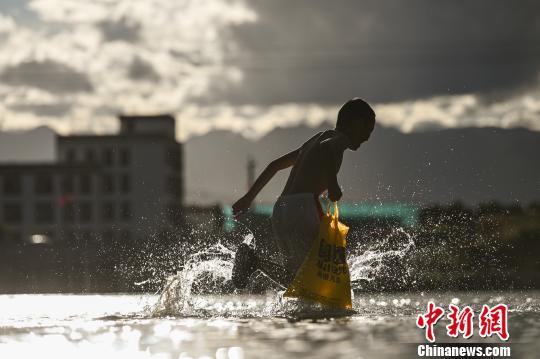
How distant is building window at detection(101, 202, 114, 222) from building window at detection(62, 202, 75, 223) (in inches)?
128

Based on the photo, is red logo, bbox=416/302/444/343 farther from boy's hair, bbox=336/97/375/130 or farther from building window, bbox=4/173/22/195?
building window, bbox=4/173/22/195

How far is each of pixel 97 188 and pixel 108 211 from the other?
9.07 ft

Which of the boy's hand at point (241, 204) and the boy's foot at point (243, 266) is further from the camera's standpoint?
the boy's hand at point (241, 204)

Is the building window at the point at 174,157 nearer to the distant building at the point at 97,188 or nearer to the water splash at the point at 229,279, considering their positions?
the distant building at the point at 97,188

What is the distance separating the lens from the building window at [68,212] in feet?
414

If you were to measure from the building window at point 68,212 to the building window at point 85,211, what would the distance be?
919 millimetres

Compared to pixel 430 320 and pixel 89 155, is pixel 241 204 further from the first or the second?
pixel 89 155

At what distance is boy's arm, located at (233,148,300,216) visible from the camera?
27.8 feet

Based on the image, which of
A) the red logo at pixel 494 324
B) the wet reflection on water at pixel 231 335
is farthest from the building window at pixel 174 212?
the red logo at pixel 494 324

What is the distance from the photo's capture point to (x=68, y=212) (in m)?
127

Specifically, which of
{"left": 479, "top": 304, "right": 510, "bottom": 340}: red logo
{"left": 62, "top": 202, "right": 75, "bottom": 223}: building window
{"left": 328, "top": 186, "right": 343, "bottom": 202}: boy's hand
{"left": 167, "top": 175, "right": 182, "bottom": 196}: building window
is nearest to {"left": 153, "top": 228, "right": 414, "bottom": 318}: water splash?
{"left": 328, "top": 186, "right": 343, "bottom": 202}: boy's hand

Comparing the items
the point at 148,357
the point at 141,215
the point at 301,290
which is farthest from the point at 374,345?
the point at 141,215

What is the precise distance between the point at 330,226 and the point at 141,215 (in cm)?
12131

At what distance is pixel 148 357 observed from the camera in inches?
222
